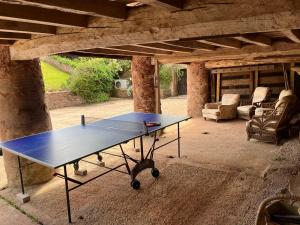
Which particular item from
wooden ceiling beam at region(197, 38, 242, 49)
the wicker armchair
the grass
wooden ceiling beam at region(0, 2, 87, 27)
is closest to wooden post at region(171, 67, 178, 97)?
the wicker armchair

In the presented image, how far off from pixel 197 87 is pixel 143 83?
3614mm

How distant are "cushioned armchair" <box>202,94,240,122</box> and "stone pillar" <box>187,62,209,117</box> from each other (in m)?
0.79

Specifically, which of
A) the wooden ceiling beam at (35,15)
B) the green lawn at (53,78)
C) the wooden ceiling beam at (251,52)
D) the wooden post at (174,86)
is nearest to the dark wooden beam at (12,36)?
the wooden ceiling beam at (35,15)

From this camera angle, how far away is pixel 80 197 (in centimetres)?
446

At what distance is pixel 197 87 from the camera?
11.0 metres

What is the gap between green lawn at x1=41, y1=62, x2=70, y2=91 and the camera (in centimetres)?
1892

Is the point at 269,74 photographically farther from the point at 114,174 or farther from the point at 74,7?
the point at 74,7

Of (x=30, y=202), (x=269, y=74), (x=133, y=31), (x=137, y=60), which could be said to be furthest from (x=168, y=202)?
(x=269, y=74)

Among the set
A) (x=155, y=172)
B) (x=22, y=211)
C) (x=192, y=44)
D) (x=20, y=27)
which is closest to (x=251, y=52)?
(x=192, y=44)

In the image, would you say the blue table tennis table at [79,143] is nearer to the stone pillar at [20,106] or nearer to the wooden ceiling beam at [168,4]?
the stone pillar at [20,106]

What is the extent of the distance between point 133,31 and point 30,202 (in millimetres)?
3266

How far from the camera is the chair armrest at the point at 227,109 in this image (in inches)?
387

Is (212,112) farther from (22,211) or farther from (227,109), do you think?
(22,211)

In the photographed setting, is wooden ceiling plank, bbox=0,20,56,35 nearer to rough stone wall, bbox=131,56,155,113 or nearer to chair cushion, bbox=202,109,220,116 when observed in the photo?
rough stone wall, bbox=131,56,155,113
